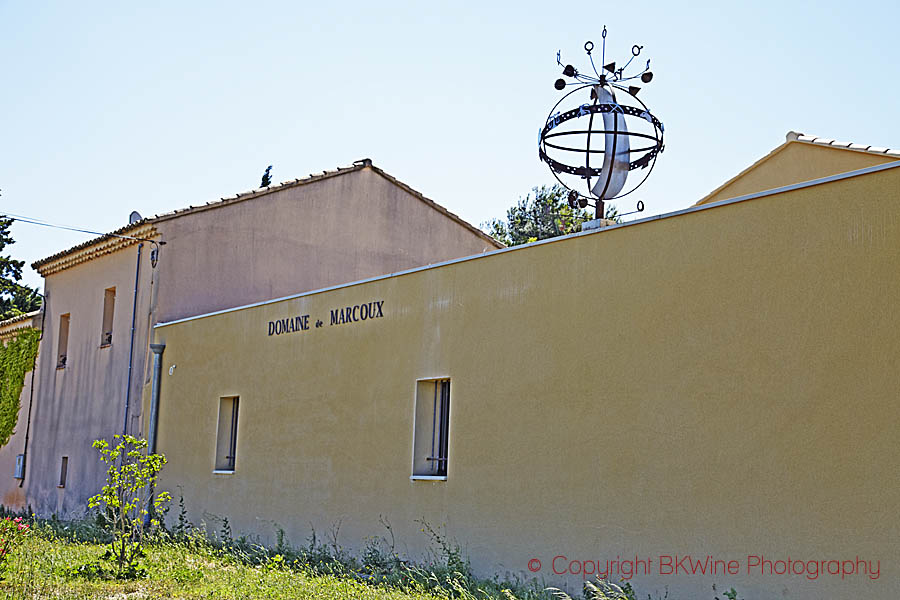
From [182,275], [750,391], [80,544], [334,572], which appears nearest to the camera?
[750,391]

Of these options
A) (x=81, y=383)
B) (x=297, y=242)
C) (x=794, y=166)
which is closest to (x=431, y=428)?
(x=794, y=166)

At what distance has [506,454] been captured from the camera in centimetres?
1053

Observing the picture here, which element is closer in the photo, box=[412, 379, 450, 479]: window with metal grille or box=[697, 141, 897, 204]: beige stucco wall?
box=[412, 379, 450, 479]: window with metal grille

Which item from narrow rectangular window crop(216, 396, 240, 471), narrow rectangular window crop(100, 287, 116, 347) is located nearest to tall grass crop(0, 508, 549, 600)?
narrow rectangular window crop(216, 396, 240, 471)

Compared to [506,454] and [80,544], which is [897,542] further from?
[80,544]

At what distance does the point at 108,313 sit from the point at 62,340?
248cm

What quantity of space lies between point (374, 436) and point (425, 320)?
1.71 m

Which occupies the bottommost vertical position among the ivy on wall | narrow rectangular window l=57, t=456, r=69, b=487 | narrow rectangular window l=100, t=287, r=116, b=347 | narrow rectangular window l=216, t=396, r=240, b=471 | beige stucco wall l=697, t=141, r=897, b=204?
narrow rectangular window l=57, t=456, r=69, b=487

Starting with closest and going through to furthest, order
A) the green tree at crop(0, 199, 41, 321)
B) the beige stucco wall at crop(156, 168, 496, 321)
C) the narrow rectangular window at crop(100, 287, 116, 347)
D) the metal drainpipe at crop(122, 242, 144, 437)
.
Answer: the metal drainpipe at crop(122, 242, 144, 437)
the beige stucco wall at crop(156, 168, 496, 321)
the narrow rectangular window at crop(100, 287, 116, 347)
the green tree at crop(0, 199, 41, 321)

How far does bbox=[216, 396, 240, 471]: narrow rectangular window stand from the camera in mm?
15734

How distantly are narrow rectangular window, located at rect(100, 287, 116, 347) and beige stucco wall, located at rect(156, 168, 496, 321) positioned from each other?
8.26 ft

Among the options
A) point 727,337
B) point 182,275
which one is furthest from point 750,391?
point 182,275

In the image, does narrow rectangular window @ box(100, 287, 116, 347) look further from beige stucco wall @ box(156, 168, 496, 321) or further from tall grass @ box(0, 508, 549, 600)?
tall grass @ box(0, 508, 549, 600)

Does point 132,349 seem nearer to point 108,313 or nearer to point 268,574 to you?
point 108,313
